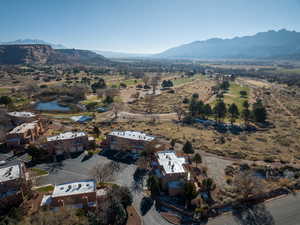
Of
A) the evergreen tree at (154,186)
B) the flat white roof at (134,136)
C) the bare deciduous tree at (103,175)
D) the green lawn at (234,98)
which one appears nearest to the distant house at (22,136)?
the flat white roof at (134,136)

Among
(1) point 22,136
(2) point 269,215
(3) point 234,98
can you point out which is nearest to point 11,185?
(1) point 22,136

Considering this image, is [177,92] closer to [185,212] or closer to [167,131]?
[167,131]

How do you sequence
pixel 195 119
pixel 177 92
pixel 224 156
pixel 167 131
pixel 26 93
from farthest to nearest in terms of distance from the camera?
pixel 177 92
pixel 26 93
pixel 195 119
pixel 167 131
pixel 224 156

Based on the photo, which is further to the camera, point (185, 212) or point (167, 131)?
point (167, 131)

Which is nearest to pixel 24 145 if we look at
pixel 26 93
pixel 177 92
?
pixel 26 93

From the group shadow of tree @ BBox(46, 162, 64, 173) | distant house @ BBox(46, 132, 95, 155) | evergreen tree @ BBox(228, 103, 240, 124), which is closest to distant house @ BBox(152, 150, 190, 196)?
shadow of tree @ BBox(46, 162, 64, 173)

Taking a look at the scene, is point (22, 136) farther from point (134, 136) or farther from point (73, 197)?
point (73, 197)
